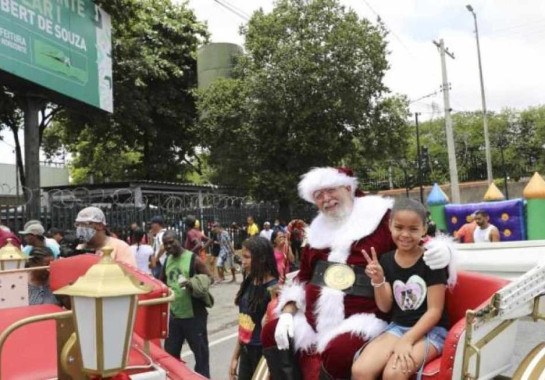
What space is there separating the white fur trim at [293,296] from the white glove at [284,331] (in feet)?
0.35

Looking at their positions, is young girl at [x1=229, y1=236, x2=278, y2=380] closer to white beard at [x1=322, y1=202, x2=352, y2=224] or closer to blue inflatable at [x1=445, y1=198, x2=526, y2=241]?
white beard at [x1=322, y1=202, x2=352, y2=224]

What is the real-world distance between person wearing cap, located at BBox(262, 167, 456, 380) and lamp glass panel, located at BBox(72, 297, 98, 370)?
149 cm

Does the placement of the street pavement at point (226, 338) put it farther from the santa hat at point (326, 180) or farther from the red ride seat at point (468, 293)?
the santa hat at point (326, 180)

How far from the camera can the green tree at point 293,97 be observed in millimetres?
21344

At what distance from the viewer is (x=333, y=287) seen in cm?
318

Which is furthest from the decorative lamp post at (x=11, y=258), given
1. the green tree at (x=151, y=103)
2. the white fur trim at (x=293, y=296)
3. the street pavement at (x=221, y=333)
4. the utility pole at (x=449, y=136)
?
the utility pole at (x=449, y=136)

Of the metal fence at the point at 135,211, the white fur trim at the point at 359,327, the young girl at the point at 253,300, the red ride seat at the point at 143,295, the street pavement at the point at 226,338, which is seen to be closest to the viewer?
the red ride seat at the point at 143,295

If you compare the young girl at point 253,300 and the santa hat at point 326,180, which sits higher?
the santa hat at point 326,180

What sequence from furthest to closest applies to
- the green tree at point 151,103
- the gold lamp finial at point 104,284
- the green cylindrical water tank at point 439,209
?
the green tree at point 151,103, the green cylindrical water tank at point 439,209, the gold lamp finial at point 104,284

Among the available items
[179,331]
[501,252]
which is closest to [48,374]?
[179,331]

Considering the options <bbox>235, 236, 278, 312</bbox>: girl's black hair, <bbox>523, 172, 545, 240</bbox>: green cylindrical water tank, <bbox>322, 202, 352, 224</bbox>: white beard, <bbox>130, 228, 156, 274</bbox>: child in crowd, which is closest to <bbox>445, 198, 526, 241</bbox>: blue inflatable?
<bbox>523, 172, 545, 240</bbox>: green cylindrical water tank

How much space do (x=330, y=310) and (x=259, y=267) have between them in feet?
4.09

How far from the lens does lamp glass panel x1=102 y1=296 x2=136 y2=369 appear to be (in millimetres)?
1771

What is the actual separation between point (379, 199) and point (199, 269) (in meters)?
2.41
